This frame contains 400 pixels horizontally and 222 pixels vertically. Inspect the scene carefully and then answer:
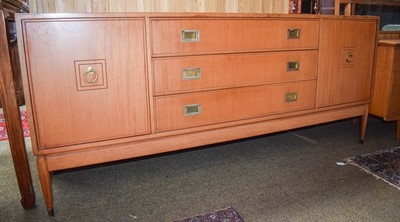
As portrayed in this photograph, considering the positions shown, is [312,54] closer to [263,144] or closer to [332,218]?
[263,144]

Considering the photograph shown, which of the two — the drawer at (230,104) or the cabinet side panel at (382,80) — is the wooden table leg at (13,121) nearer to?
the drawer at (230,104)

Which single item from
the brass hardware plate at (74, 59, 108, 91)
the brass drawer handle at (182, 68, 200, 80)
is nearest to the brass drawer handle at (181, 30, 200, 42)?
the brass drawer handle at (182, 68, 200, 80)

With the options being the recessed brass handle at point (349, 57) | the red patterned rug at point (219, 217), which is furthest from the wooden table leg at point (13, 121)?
the recessed brass handle at point (349, 57)

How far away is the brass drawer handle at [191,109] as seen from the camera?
159 centimetres

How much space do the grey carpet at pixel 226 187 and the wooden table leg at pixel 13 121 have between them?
0.33 feet

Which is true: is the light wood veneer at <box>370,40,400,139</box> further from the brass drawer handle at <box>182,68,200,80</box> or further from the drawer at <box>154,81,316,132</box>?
the brass drawer handle at <box>182,68,200,80</box>

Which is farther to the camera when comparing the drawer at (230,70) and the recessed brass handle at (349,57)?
the recessed brass handle at (349,57)

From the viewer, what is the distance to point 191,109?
160cm

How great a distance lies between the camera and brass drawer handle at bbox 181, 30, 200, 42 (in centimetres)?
149

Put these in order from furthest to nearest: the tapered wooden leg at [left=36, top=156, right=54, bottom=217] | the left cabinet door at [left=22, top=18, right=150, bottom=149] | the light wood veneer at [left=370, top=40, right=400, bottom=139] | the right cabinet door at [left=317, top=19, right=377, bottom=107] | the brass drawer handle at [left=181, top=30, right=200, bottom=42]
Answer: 1. the light wood veneer at [left=370, top=40, right=400, bottom=139]
2. the right cabinet door at [left=317, top=19, right=377, bottom=107]
3. the brass drawer handle at [left=181, top=30, right=200, bottom=42]
4. the tapered wooden leg at [left=36, top=156, right=54, bottom=217]
5. the left cabinet door at [left=22, top=18, right=150, bottom=149]

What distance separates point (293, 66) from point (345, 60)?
1.33 feet

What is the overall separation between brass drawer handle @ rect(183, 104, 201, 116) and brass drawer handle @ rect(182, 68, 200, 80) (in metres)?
0.14

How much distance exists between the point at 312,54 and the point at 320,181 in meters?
0.70

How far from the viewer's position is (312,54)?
1.86m
